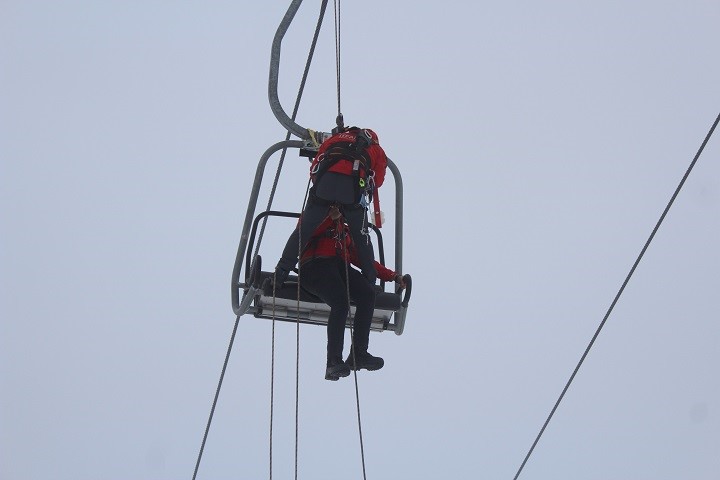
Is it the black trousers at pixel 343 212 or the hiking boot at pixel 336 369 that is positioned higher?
the black trousers at pixel 343 212

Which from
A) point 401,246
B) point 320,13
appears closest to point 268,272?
point 401,246

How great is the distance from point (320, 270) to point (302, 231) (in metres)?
0.31

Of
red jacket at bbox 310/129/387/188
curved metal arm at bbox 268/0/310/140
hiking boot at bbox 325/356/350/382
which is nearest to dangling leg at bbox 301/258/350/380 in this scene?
hiking boot at bbox 325/356/350/382

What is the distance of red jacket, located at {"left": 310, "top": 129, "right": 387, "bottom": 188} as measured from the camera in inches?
332

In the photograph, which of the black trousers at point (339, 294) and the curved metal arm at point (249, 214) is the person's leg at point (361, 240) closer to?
the black trousers at point (339, 294)

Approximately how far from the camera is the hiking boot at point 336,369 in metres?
8.37

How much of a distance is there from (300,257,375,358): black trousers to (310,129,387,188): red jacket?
0.55 metres

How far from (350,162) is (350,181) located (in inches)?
4.3

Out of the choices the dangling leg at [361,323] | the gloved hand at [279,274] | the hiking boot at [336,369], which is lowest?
the hiking boot at [336,369]

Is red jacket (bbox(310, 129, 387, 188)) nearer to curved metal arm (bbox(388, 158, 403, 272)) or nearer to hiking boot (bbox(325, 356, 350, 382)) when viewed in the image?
curved metal arm (bbox(388, 158, 403, 272))

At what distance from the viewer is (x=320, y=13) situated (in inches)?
364

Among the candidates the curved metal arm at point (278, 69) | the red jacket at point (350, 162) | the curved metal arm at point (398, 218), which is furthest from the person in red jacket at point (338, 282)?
the curved metal arm at point (278, 69)

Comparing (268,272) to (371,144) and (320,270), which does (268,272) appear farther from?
(371,144)

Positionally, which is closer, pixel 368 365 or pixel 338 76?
pixel 368 365
